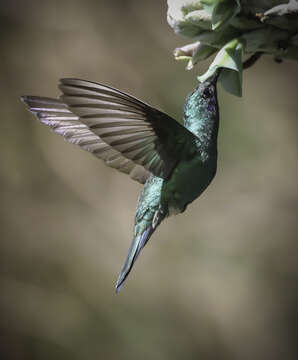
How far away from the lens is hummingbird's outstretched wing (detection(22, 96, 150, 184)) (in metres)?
0.93

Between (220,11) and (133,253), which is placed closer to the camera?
(220,11)

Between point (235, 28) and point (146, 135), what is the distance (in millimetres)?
223

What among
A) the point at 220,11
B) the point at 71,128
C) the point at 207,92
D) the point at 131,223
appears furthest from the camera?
the point at 131,223

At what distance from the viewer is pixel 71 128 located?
969mm

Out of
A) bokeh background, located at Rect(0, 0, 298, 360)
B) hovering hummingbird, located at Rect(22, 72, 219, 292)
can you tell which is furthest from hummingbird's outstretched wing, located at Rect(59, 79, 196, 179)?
bokeh background, located at Rect(0, 0, 298, 360)

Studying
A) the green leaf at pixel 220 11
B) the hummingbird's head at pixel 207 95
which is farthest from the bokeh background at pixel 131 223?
the green leaf at pixel 220 11

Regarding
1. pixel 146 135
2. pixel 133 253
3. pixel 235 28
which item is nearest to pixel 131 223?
pixel 133 253

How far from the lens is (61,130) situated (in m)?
0.96

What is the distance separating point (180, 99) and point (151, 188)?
1637 millimetres

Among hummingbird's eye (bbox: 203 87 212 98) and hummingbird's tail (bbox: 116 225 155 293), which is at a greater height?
hummingbird's eye (bbox: 203 87 212 98)

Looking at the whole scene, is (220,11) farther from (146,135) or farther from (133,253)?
(133,253)

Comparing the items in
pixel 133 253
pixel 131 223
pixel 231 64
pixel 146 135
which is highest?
pixel 231 64

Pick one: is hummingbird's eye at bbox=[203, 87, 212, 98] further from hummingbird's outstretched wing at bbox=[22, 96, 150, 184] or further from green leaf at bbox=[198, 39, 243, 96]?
hummingbird's outstretched wing at bbox=[22, 96, 150, 184]

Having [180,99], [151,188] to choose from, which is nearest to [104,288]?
[180,99]
